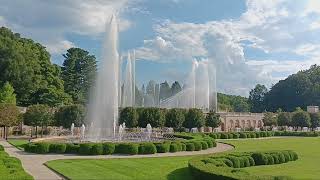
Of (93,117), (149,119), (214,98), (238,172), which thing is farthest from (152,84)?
(238,172)

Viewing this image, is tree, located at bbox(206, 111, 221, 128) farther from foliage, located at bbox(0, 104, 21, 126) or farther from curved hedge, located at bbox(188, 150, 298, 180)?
curved hedge, located at bbox(188, 150, 298, 180)

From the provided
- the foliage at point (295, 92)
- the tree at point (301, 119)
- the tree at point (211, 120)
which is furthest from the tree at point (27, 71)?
the foliage at point (295, 92)

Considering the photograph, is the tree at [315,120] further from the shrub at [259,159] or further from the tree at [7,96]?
the shrub at [259,159]

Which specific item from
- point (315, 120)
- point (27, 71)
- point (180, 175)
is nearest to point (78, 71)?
point (27, 71)

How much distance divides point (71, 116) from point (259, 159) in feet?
120

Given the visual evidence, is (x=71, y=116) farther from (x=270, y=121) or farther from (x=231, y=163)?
(x=270, y=121)

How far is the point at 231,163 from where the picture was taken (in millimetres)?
22875

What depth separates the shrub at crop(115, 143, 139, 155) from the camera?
99.6ft

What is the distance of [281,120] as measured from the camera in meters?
88.9

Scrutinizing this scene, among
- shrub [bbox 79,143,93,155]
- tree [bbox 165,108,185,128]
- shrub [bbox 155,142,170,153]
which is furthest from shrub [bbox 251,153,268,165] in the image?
tree [bbox 165,108,185,128]

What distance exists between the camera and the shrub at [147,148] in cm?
3086

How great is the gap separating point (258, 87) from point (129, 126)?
116645mm

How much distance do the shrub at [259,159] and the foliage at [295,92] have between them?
118 m

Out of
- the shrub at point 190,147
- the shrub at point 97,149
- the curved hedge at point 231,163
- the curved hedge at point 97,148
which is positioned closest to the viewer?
the curved hedge at point 231,163
